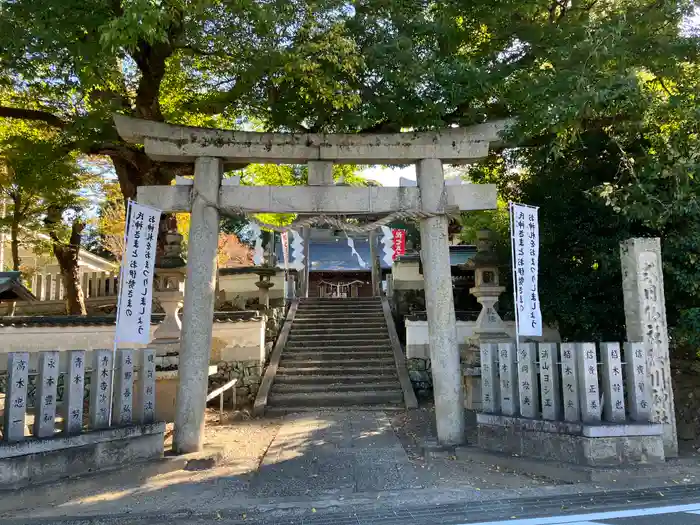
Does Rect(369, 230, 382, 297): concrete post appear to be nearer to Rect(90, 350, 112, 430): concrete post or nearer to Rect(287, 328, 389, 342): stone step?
Rect(287, 328, 389, 342): stone step

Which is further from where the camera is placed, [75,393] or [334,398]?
[334,398]

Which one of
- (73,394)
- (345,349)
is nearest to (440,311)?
(73,394)

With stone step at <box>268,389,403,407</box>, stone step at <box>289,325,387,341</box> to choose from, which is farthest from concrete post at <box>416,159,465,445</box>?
stone step at <box>289,325,387,341</box>

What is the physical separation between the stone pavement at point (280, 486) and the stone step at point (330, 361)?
4.43 meters

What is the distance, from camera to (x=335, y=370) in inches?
453

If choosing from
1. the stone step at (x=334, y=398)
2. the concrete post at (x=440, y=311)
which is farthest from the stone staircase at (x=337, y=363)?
the concrete post at (x=440, y=311)

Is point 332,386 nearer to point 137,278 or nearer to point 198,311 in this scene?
point 198,311

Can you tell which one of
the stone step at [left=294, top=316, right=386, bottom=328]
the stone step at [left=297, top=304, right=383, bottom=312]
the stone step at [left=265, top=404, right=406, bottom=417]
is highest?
the stone step at [left=297, top=304, right=383, bottom=312]

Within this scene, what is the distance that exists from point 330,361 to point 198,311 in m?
5.74

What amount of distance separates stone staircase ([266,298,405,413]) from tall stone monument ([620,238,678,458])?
16.5ft

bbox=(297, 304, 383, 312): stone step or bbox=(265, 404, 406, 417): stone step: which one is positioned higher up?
bbox=(297, 304, 383, 312): stone step

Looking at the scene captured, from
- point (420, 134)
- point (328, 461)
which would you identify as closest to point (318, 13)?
point (420, 134)

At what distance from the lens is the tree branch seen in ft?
31.6

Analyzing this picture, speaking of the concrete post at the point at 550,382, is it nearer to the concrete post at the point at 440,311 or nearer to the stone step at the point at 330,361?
the concrete post at the point at 440,311
